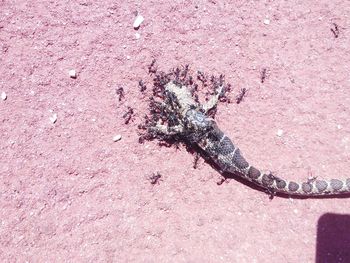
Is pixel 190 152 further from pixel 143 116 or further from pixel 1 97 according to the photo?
pixel 1 97

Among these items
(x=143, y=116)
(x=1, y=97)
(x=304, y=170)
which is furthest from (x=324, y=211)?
(x=1, y=97)

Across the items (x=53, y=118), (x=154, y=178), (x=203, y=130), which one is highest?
(x=203, y=130)

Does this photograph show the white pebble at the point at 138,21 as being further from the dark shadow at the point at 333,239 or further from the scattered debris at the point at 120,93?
the dark shadow at the point at 333,239

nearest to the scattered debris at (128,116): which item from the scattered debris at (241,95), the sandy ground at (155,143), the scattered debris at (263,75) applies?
the sandy ground at (155,143)

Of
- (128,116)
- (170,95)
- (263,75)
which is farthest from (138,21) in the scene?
(263,75)

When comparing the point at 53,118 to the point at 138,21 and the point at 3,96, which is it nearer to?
the point at 3,96
